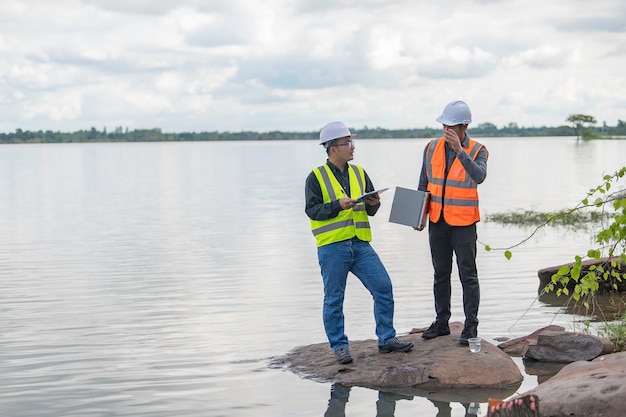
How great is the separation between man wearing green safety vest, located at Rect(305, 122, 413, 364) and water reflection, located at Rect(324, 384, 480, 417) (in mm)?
567

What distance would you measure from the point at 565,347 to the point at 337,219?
2639mm

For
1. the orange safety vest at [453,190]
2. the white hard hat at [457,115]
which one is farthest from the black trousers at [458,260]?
the white hard hat at [457,115]

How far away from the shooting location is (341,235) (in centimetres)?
905

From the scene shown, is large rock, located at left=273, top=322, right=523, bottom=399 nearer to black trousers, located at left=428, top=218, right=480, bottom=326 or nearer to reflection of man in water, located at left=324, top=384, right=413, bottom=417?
reflection of man in water, located at left=324, top=384, right=413, bottom=417

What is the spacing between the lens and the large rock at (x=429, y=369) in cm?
884

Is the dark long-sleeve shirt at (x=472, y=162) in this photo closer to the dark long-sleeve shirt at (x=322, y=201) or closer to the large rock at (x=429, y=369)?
the dark long-sleeve shirt at (x=322, y=201)

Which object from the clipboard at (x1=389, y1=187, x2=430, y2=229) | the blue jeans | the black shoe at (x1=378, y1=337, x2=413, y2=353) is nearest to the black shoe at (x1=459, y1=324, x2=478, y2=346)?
the black shoe at (x1=378, y1=337, x2=413, y2=353)

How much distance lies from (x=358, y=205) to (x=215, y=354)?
2638mm

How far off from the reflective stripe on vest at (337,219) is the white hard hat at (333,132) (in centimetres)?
26

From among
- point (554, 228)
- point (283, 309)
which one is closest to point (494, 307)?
point (283, 309)

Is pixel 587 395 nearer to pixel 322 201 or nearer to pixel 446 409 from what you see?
pixel 446 409

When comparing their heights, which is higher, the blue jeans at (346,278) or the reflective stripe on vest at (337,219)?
the reflective stripe on vest at (337,219)

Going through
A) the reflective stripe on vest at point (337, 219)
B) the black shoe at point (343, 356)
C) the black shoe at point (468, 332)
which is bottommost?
the black shoe at point (343, 356)

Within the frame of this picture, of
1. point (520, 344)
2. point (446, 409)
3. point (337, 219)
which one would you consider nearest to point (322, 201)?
point (337, 219)
